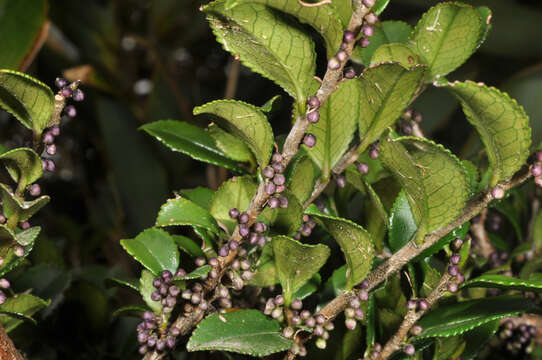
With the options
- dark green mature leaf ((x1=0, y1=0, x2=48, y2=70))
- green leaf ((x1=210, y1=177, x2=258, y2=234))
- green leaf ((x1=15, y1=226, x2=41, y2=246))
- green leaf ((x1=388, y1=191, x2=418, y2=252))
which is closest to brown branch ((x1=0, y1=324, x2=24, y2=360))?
green leaf ((x1=15, y1=226, x2=41, y2=246))

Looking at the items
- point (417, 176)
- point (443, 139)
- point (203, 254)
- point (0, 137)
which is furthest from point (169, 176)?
point (417, 176)

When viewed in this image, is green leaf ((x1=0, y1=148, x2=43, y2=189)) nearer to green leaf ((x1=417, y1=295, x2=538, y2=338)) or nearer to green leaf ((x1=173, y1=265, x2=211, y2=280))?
green leaf ((x1=173, y1=265, x2=211, y2=280))

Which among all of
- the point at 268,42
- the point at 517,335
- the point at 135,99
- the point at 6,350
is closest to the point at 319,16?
the point at 268,42

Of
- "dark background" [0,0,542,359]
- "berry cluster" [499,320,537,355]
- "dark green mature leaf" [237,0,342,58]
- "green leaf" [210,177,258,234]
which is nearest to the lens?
"dark green mature leaf" [237,0,342,58]

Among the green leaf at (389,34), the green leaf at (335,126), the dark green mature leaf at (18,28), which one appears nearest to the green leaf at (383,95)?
the green leaf at (335,126)

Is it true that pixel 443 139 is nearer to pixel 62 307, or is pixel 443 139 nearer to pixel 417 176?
pixel 62 307
